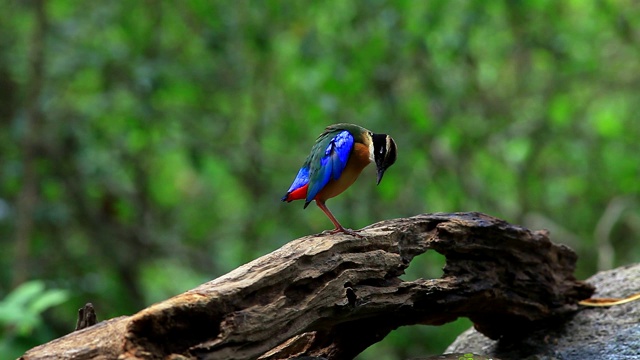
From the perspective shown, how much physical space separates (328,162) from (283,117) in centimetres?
505

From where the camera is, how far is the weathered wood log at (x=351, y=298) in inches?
107

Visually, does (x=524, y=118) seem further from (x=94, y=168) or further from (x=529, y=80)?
(x=94, y=168)

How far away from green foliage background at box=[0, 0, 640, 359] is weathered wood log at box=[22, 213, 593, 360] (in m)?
3.60

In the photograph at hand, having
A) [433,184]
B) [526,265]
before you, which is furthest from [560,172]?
[526,265]

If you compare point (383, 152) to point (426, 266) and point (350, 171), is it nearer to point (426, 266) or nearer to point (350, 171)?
point (350, 171)

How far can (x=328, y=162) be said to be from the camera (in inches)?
147

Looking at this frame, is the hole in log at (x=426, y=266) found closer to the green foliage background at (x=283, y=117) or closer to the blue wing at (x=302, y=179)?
the green foliage background at (x=283, y=117)

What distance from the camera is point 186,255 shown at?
9.36 m

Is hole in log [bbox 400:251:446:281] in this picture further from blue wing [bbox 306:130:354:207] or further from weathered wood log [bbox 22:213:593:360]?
blue wing [bbox 306:130:354:207]

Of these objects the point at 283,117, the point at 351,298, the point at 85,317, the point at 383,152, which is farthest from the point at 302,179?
the point at 283,117

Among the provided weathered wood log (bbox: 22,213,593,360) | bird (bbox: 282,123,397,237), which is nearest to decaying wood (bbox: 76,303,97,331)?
weathered wood log (bbox: 22,213,593,360)

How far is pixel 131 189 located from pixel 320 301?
22.8ft

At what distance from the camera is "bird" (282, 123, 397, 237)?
146 inches

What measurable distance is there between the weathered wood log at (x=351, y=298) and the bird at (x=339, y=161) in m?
0.28
